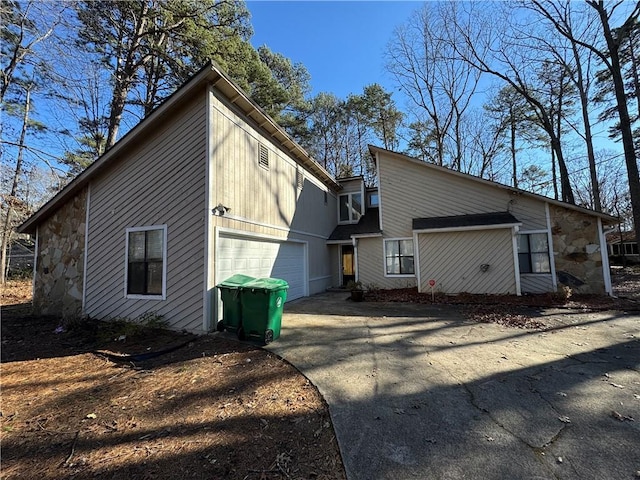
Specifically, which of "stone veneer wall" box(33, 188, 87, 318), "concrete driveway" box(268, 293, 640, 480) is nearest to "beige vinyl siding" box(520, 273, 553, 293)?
"concrete driveway" box(268, 293, 640, 480)

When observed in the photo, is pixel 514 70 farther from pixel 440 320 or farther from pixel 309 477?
pixel 309 477

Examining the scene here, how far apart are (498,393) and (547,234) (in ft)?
30.4

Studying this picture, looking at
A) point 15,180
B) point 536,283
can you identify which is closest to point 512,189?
point 536,283

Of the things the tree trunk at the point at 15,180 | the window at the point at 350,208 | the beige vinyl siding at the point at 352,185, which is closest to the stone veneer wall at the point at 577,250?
the window at the point at 350,208

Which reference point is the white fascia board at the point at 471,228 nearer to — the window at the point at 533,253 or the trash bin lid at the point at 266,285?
the window at the point at 533,253

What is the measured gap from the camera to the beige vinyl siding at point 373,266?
11.9 metres

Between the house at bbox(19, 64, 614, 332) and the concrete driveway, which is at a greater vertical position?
the house at bbox(19, 64, 614, 332)

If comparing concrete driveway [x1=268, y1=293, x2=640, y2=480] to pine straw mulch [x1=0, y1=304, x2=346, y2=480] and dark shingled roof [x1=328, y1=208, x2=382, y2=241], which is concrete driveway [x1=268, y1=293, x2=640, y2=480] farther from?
dark shingled roof [x1=328, y1=208, x2=382, y2=241]

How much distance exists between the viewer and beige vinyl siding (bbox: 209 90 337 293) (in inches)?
262

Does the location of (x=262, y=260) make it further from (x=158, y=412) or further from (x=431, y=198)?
(x=431, y=198)

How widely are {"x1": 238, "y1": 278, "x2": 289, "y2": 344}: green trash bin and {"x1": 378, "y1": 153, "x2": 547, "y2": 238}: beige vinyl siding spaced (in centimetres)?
773

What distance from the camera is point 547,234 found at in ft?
33.5

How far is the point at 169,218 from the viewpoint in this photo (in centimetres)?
652

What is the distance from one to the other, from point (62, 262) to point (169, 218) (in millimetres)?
4049
